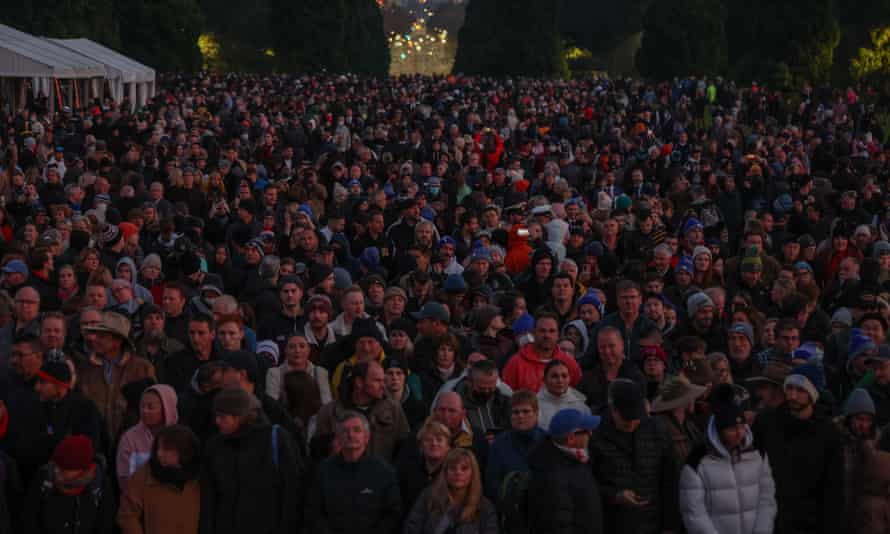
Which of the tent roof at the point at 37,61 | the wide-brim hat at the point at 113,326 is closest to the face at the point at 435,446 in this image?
the wide-brim hat at the point at 113,326

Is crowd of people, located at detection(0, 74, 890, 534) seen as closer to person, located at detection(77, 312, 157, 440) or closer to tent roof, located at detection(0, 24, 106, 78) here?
person, located at detection(77, 312, 157, 440)

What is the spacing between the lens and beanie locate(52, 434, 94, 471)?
23.9 feet

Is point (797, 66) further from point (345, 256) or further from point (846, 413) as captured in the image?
point (846, 413)

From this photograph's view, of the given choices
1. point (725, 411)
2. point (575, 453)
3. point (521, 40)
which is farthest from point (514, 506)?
point (521, 40)

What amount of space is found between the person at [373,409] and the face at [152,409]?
89 cm

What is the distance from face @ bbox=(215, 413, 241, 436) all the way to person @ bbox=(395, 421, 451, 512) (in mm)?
892

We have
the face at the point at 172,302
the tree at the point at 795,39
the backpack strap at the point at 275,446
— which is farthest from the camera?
the tree at the point at 795,39

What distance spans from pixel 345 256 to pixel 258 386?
638 centimetres

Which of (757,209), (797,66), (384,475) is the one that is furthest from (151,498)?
(797,66)

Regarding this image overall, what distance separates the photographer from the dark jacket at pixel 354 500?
7266mm

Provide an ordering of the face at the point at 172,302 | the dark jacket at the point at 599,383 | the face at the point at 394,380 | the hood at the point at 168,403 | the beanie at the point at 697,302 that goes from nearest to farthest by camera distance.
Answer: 1. the hood at the point at 168,403
2. the face at the point at 394,380
3. the dark jacket at the point at 599,383
4. the face at the point at 172,302
5. the beanie at the point at 697,302

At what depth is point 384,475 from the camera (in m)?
7.31

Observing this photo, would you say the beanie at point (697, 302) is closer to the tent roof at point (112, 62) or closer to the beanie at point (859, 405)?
the beanie at point (859, 405)

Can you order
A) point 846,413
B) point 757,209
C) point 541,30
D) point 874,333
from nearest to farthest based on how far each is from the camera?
point 846,413 → point 874,333 → point 757,209 → point 541,30
